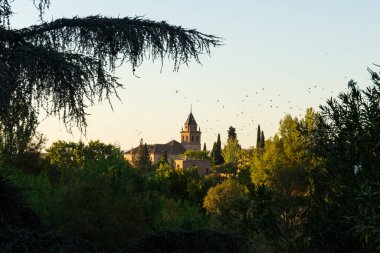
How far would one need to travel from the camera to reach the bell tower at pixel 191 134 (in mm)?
179250

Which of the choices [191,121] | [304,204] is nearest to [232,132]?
[191,121]

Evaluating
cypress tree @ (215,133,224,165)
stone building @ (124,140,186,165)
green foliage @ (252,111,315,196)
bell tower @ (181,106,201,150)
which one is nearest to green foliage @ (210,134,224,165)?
cypress tree @ (215,133,224,165)

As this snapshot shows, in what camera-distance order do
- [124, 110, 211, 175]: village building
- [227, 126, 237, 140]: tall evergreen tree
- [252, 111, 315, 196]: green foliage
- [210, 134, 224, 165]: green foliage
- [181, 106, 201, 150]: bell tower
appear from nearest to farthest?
1. [252, 111, 315, 196]: green foliage
2. [210, 134, 224, 165]: green foliage
3. [227, 126, 237, 140]: tall evergreen tree
4. [124, 110, 211, 175]: village building
5. [181, 106, 201, 150]: bell tower

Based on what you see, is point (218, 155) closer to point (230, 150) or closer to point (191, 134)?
point (230, 150)

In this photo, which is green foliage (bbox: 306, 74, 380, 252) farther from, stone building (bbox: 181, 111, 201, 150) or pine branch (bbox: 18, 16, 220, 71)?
stone building (bbox: 181, 111, 201, 150)

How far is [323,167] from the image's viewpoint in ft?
33.3

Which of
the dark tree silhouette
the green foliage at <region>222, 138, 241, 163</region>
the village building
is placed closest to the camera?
the dark tree silhouette

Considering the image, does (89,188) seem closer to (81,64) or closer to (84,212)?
(84,212)

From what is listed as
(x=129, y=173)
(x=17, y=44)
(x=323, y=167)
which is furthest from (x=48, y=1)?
(x=129, y=173)

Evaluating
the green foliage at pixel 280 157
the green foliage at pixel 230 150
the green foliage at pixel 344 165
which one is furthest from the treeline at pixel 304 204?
the green foliage at pixel 230 150

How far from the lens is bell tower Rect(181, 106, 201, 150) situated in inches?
7057

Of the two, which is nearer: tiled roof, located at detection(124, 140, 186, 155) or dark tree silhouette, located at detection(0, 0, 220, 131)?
dark tree silhouette, located at detection(0, 0, 220, 131)

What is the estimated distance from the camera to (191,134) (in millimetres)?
179125

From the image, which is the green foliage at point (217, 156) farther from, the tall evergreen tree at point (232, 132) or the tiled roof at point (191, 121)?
Result: the tiled roof at point (191, 121)
